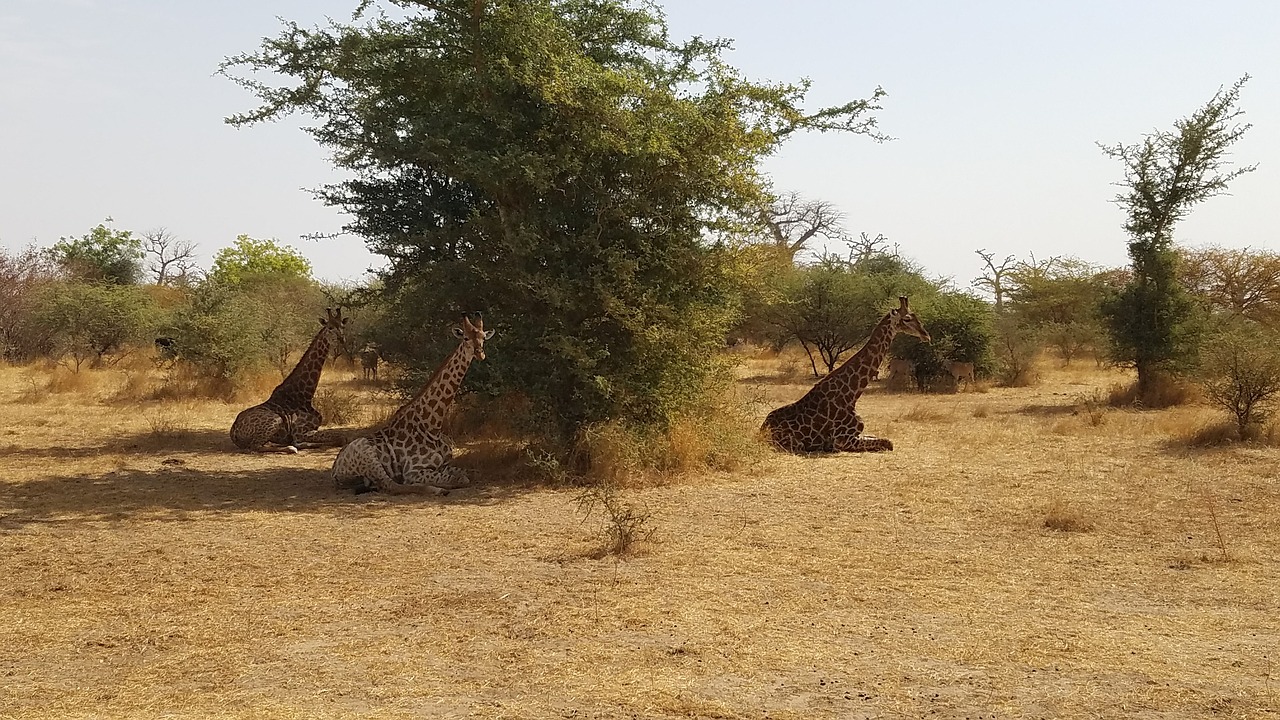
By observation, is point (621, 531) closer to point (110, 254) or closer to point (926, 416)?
point (926, 416)

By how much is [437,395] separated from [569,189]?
9.24ft

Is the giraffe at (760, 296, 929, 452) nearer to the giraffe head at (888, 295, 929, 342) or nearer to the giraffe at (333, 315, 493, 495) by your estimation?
the giraffe head at (888, 295, 929, 342)

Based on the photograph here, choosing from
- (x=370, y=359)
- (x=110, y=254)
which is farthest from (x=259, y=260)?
(x=370, y=359)

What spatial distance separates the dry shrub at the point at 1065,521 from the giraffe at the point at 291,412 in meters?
9.40

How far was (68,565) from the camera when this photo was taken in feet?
26.1

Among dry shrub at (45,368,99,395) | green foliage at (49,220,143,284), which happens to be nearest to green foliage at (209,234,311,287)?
green foliage at (49,220,143,284)

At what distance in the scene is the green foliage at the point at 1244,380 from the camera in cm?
1374

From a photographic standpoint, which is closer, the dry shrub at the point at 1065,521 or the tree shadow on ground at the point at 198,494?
the dry shrub at the point at 1065,521

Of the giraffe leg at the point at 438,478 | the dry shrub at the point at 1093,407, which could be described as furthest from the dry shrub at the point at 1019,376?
the giraffe leg at the point at 438,478

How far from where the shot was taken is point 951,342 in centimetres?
2503

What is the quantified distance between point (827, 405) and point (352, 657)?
32.0ft

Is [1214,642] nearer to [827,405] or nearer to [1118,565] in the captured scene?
[1118,565]

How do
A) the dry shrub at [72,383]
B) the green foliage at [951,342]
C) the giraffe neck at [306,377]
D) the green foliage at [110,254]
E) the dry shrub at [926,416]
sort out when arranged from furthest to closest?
the green foliage at [110,254] < the green foliage at [951,342] < the dry shrub at [72,383] < the dry shrub at [926,416] < the giraffe neck at [306,377]

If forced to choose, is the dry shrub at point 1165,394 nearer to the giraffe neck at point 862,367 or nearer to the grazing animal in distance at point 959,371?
the grazing animal in distance at point 959,371
